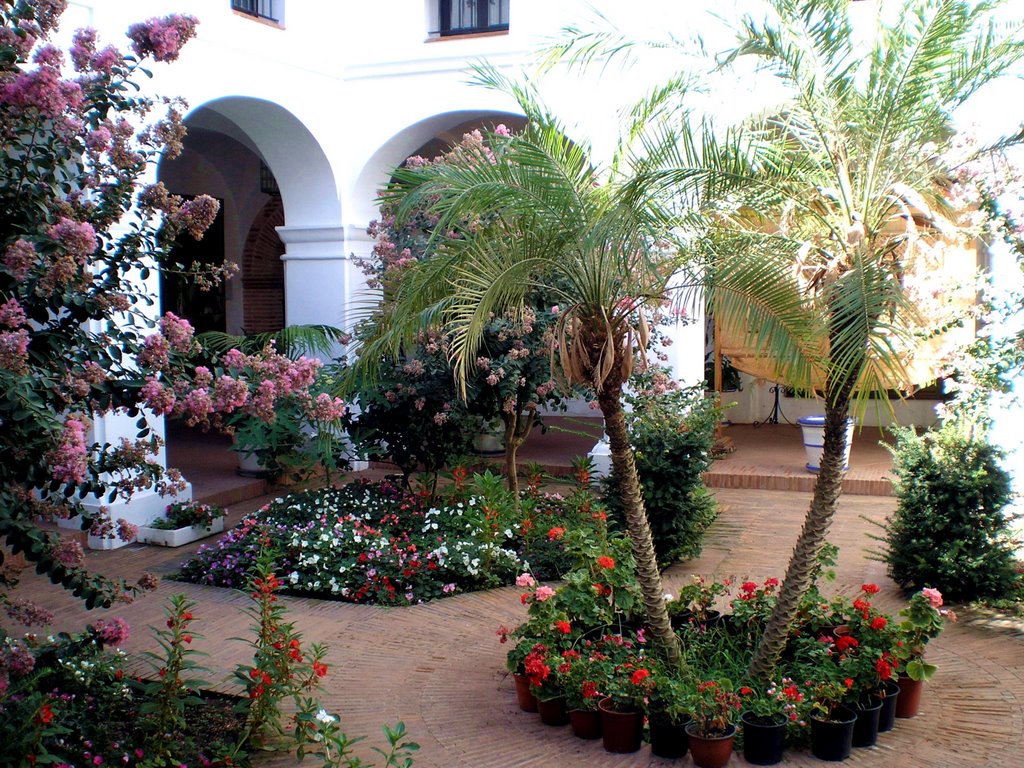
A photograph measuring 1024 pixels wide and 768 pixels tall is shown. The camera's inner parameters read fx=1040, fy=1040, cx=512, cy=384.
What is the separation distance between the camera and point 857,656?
5.20 m

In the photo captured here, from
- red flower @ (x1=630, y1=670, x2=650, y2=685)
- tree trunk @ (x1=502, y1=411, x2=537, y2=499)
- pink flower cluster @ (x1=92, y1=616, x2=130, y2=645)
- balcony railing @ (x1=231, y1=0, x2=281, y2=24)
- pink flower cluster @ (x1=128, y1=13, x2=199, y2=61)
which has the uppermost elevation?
balcony railing @ (x1=231, y1=0, x2=281, y2=24)

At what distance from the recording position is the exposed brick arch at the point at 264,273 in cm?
1532

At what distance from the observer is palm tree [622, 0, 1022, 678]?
478 centimetres

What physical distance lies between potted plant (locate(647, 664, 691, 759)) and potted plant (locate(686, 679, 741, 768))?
0.18ft

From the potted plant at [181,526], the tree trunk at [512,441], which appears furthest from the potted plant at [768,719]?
the potted plant at [181,526]

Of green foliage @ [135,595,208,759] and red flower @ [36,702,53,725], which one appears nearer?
red flower @ [36,702,53,725]

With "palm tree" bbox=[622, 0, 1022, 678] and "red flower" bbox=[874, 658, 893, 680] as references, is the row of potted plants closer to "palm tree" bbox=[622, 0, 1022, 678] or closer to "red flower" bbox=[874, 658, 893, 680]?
"red flower" bbox=[874, 658, 893, 680]

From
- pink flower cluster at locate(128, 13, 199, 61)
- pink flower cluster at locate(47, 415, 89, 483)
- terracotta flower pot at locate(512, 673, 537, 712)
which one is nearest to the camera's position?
pink flower cluster at locate(47, 415, 89, 483)

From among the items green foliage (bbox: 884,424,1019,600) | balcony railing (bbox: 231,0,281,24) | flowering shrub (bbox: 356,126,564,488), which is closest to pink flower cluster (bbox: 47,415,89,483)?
flowering shrub (bbox: 356,126,564,488)

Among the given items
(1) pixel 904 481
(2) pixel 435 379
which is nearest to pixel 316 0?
(2) pixel 435 379

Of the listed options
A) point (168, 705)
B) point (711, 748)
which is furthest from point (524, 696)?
point (168, 705)

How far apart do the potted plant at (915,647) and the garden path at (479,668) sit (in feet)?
0.34

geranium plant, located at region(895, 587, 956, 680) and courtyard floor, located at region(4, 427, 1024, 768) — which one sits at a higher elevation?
geranium plant, located at region(895, 587, 956, 680)

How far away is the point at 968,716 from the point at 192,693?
3.86m
